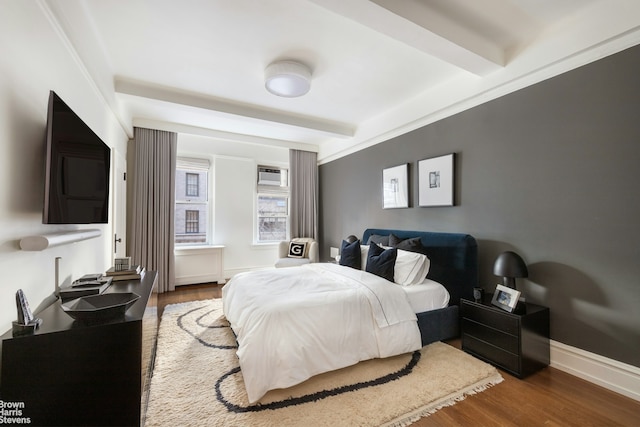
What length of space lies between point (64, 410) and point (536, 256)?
131 inches

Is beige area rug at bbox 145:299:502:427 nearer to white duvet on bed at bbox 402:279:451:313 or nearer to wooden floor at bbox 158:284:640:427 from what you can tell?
wooden floor at bbox 158:284:640:427

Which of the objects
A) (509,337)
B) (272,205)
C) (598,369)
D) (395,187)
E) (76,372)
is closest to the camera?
(76,372)

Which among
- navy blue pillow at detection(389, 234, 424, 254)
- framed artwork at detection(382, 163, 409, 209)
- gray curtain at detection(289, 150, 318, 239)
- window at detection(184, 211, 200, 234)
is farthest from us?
gray curtain at detection(289, 150, 318, 239)

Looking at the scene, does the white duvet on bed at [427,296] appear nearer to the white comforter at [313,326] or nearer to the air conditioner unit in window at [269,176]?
the white comforter at [313,326]

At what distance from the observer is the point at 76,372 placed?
124 centimetres

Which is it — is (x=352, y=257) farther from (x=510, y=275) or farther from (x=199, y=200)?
(x=199, y=200)

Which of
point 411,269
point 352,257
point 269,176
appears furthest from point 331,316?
point 269,176

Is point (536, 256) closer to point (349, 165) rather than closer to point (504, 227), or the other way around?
point (504, 227)

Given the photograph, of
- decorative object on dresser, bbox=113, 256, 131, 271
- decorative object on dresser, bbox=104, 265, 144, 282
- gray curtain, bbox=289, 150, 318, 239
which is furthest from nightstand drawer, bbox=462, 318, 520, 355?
gray curtain, bbox=289, 150, 318, 239

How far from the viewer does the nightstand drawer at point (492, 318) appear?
7.07 feet

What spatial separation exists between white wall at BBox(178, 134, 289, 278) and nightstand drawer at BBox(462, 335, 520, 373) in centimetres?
413

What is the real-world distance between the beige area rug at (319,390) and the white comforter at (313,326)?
0.11 meters

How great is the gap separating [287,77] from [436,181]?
2094mm

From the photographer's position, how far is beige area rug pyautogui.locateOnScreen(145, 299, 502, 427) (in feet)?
5.56
